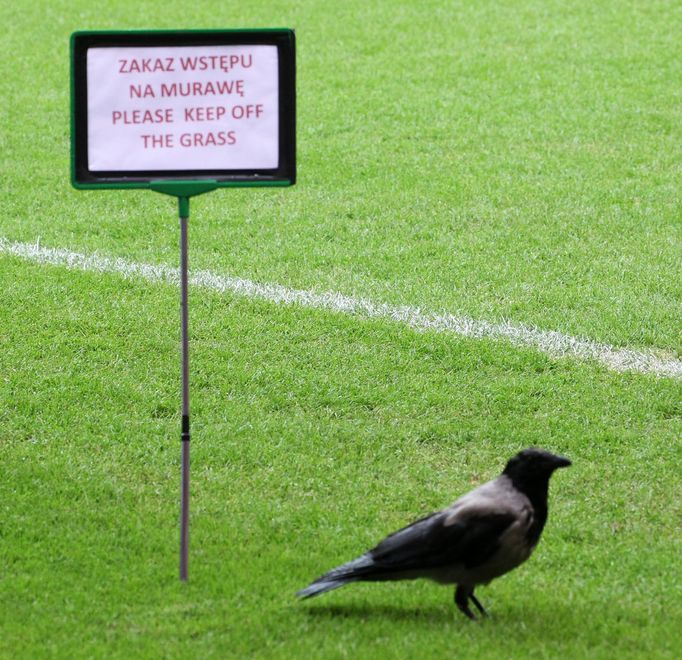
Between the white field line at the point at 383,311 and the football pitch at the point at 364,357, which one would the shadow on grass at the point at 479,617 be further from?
the white field line at the point at 383,311

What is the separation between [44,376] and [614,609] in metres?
3.71

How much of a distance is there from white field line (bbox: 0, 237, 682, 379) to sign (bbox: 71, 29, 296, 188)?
319 centimetres

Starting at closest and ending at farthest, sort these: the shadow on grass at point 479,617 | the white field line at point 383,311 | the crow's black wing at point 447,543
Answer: the crow's black wing at point 447,543, the shadow on grass at point 479,617, the white field line at point 383,311

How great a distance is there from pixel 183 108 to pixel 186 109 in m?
0.01

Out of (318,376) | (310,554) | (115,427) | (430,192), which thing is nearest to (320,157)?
(430,192)

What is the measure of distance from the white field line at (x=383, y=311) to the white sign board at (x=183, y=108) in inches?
126

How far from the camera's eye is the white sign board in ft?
17.3

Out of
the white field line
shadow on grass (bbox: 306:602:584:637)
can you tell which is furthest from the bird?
the white field line

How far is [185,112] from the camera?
5.29m

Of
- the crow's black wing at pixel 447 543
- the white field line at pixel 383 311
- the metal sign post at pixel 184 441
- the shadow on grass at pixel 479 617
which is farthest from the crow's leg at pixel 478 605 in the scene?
the white field line at pixel 383 311

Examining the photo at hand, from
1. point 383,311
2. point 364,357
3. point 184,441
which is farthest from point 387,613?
point 383,311

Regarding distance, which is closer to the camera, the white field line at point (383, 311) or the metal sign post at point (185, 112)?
the metal sign post at point (185, 112)

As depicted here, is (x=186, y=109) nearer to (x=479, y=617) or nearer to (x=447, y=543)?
(x=447, y=543)

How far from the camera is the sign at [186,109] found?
525cm
